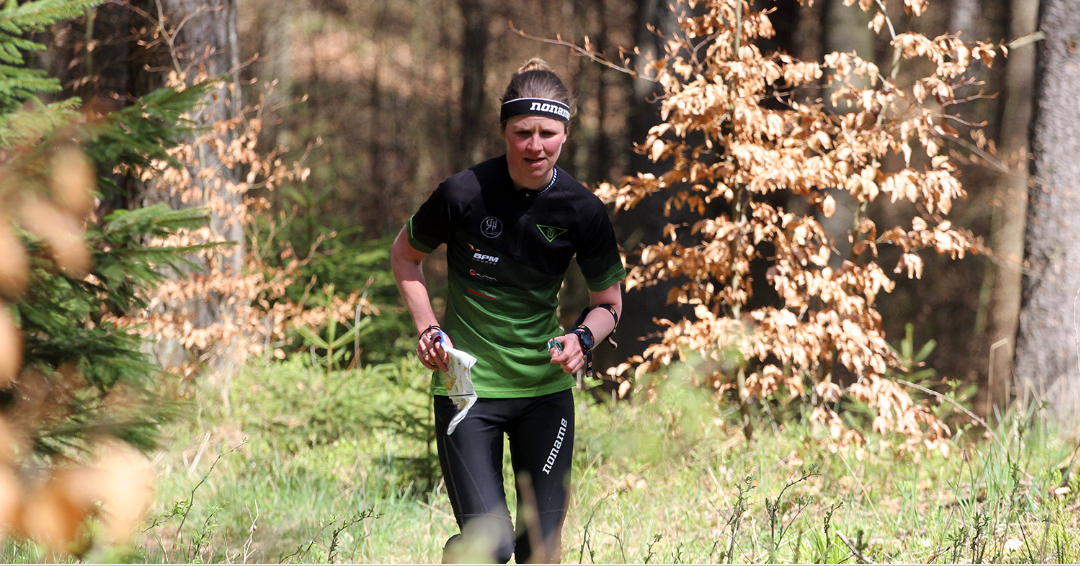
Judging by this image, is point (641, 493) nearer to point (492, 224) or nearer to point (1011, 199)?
point (492, 224)

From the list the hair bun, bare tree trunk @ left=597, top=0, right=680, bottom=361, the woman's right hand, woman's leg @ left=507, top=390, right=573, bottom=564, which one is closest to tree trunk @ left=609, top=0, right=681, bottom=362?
bare tree trunk @ left=597, top=0, right=680, bottom=361

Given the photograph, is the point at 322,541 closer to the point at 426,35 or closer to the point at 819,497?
the point at 819,497

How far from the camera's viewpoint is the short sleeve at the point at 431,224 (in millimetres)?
3064

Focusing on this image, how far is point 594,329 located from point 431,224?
28.6 inches

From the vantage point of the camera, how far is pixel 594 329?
311 centimetres

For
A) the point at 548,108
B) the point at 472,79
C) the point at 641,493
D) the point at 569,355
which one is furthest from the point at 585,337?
the point at 472,79

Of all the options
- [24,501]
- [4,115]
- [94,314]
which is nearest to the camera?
[24,501]

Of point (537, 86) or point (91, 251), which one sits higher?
point (537, 86)

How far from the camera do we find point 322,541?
4.09m

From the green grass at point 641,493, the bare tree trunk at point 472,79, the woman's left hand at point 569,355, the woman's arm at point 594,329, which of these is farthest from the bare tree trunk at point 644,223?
the bare tree trunk at point 472,79

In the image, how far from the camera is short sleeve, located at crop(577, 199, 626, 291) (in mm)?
3162

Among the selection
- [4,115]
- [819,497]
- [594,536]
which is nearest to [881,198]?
[819,497]

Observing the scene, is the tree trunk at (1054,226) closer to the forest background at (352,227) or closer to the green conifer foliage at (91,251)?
the forest background at (352,227)

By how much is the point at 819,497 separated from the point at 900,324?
8701 mm
